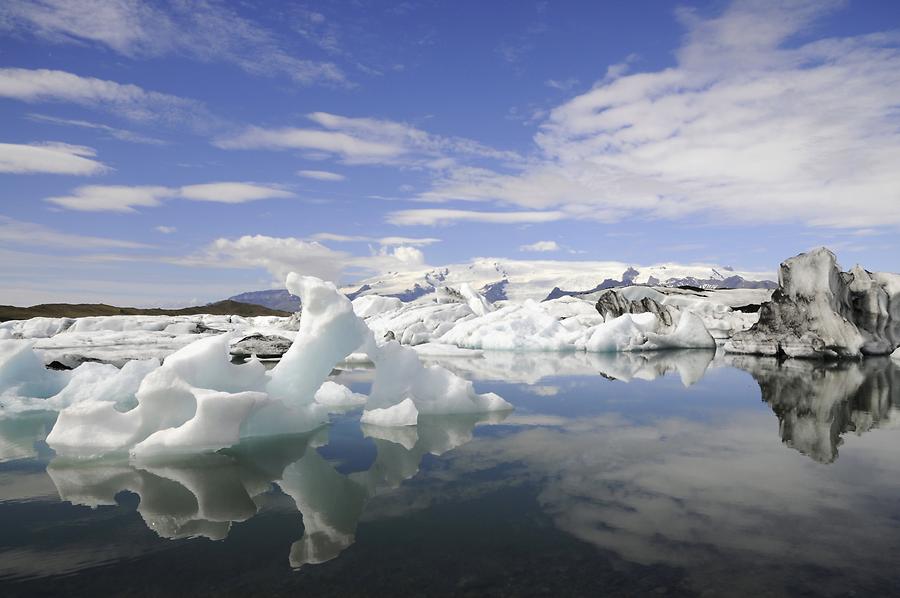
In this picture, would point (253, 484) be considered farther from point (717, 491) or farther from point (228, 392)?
point (717, 491)

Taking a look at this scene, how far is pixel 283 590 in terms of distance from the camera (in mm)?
3078

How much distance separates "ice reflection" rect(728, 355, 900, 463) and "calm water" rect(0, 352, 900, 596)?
0.30ft

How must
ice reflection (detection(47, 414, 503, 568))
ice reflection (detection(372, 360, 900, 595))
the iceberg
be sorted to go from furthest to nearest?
the iceberg → ice reflection (detection(47, 414, 503, 568)) → ice reflection (detection(372, 360, 900, 595))

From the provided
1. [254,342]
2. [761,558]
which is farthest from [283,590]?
[254,342]

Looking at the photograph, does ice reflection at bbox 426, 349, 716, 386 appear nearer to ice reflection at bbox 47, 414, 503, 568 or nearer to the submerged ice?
the submerged ice

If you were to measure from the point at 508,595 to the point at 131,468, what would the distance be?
4282mm

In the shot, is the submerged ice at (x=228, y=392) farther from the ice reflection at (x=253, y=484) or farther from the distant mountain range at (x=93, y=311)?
the distant mountain range at (x=93, y=311)

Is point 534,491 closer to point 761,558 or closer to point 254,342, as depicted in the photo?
point 761,558

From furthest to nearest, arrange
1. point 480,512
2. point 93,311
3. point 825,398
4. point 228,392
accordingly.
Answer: point 93,311
point 825,398
point 228,392
point 480,512

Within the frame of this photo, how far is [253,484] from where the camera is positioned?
5117 millimetres

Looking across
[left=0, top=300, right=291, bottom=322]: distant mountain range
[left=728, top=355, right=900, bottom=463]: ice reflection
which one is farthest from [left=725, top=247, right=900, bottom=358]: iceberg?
[left=0, top=300, right=291, bottom=322]: distant mountain range

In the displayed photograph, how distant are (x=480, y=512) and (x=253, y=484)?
2055mm

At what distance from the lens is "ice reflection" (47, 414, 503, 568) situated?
404cm

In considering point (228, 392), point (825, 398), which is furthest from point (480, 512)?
point (825, 398)
